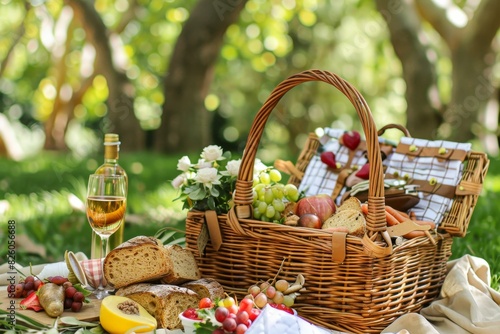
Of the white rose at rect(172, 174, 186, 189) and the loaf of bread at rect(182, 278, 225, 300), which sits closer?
the loaf of bread at rect(182, 278, 225, 300)

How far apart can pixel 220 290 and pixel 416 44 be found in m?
5.64

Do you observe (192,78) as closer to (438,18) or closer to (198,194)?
(438,18)

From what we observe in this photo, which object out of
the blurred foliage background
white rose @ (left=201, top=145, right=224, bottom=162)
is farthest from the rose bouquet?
the blurred foliage background

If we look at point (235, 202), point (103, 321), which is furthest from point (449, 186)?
point (103, 321)

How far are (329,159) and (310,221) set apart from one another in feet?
2.75

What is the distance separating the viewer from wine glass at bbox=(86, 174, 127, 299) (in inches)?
95.8

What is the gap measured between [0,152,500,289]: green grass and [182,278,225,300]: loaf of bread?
137 cm

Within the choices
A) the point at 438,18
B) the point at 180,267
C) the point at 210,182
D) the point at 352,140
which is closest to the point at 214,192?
the point at 210,182

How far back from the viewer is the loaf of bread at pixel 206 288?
230 cm

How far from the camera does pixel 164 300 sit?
7.14ft

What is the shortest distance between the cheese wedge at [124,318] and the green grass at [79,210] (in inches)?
63.3

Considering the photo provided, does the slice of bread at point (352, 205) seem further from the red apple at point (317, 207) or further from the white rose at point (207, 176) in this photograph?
the white rose at point (207, 176)

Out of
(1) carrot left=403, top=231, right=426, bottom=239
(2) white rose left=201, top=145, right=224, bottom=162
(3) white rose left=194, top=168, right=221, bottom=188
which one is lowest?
(1) carrot left=403, top=231, right=426, bottom=239

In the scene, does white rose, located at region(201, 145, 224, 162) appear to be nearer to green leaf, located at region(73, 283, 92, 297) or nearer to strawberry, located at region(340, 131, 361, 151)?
green leaf, located at region(73, 283, 92, 297)
